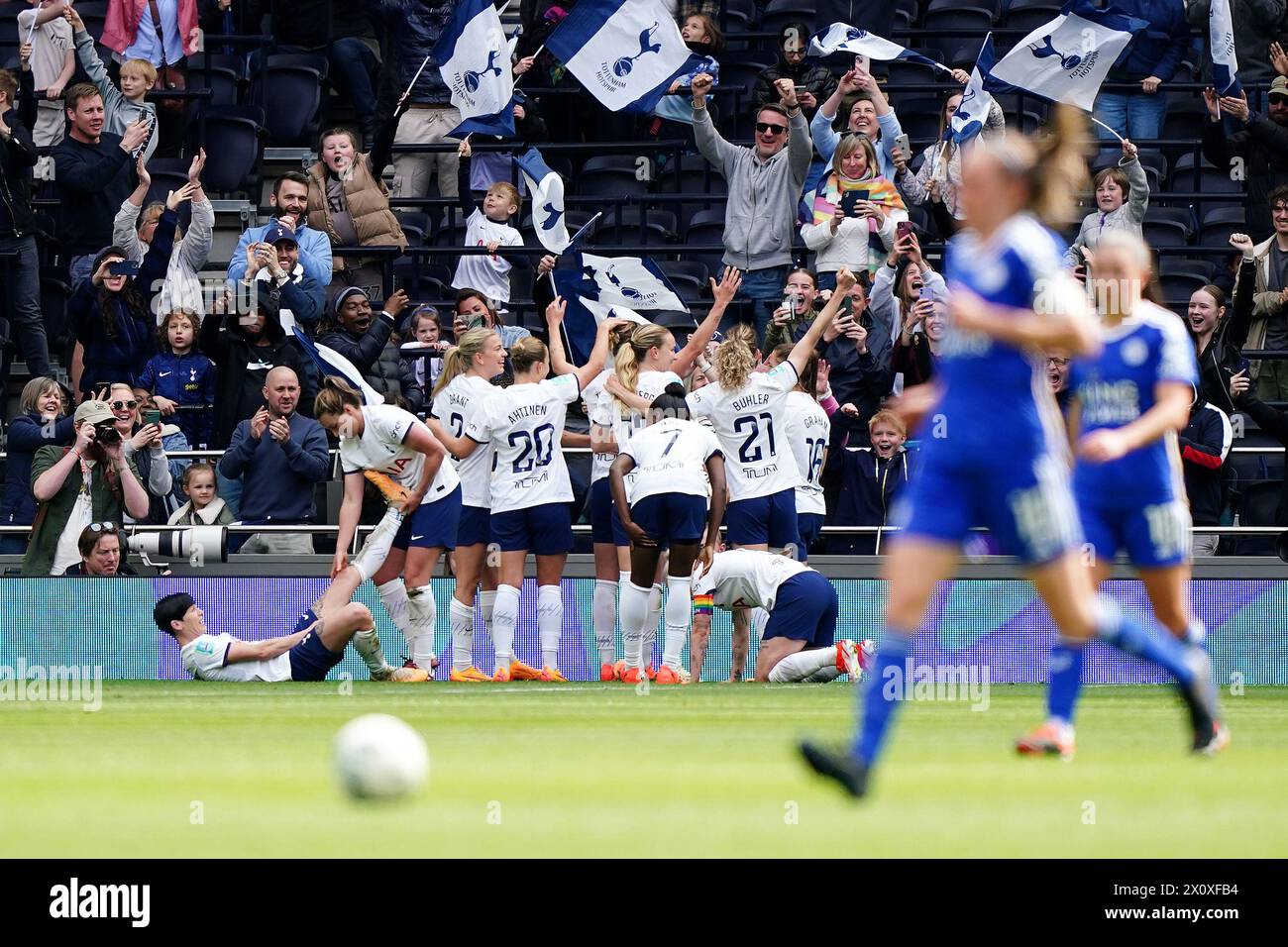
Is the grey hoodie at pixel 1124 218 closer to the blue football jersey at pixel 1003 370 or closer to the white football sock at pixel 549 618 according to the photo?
the white football sock at pixel 549 618

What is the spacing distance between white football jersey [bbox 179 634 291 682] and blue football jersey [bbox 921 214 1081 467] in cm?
848

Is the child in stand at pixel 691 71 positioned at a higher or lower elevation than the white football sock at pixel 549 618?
higher

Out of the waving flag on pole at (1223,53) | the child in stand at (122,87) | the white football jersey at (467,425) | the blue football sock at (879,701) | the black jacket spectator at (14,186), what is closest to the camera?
the blue football sock at (879,701)

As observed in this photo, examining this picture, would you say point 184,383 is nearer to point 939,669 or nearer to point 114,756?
point 939,669

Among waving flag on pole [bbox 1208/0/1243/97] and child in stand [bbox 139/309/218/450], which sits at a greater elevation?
waving flag on pole [bbox 1208/0/1243/97]

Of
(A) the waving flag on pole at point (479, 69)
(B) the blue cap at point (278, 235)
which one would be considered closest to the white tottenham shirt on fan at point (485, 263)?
(A) the waving flag on pole at point (479, 69)

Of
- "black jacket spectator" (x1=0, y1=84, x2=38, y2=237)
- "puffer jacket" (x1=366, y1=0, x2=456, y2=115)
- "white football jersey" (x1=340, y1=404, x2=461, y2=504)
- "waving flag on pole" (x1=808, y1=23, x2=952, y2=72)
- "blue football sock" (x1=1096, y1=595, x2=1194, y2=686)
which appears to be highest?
"puffer jacket" (x1=366, y1=0, x2=456, y2=115)

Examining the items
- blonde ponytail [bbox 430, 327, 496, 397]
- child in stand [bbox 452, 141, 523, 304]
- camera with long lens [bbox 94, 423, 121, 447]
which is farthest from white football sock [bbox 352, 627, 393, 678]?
child in stand [bbox 452, 141, 523, 304]

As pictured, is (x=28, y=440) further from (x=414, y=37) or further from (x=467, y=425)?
(x=414, y=37)

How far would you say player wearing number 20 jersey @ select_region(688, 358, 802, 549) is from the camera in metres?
14.4

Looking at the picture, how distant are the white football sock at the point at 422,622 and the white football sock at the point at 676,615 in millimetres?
1760

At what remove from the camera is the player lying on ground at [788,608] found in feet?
44.2

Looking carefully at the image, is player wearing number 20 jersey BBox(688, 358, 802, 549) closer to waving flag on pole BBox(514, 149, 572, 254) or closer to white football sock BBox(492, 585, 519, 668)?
white football sock BBox(492, 585, 519, 668)
